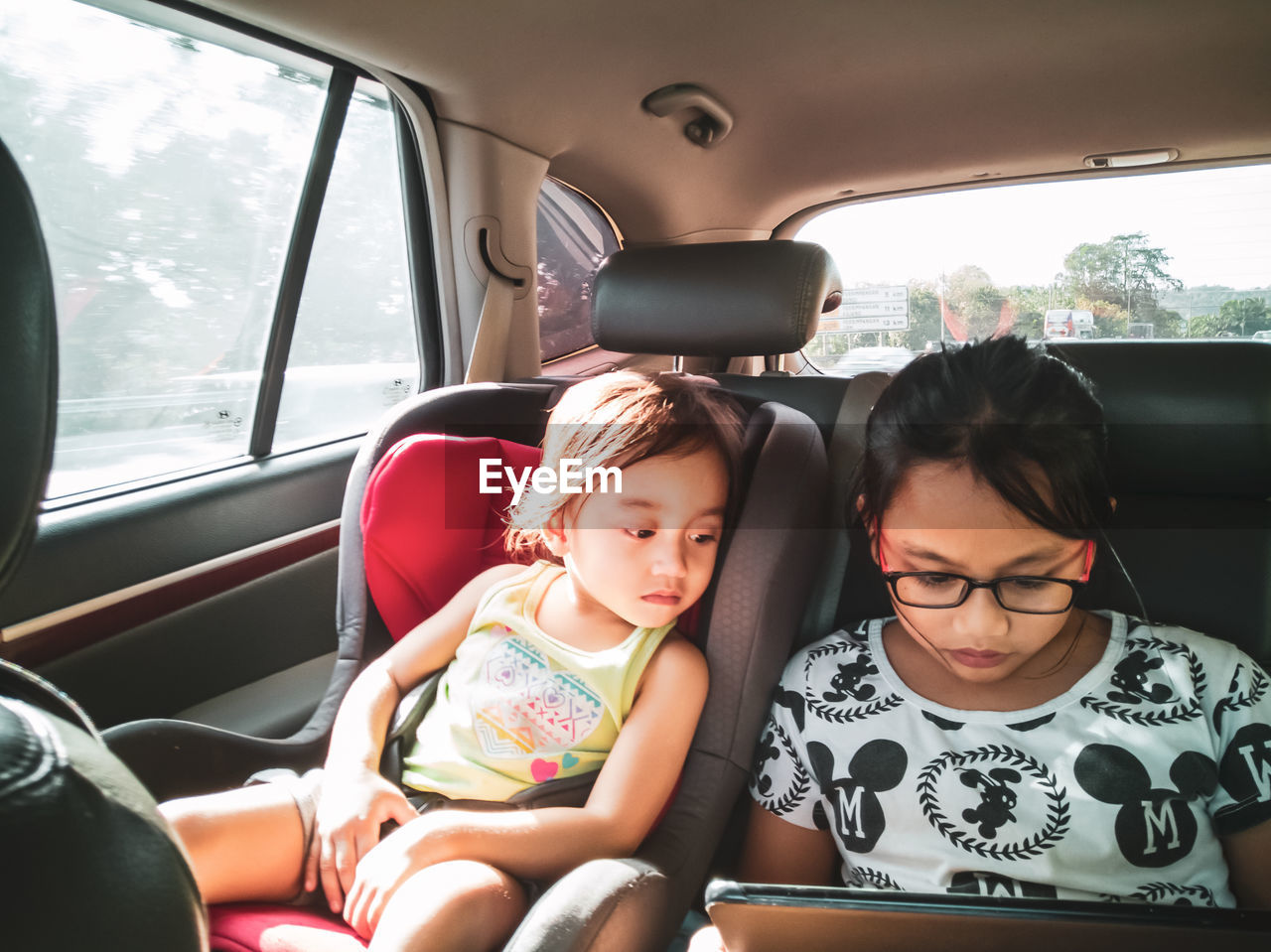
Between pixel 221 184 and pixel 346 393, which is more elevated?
pixel 221 184

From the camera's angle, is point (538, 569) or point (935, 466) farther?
point (538, 569)

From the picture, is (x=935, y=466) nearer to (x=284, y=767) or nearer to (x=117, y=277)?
(x=284, y=767)

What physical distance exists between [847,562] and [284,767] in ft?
3.42

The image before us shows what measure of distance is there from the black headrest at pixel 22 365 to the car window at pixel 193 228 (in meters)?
1.36

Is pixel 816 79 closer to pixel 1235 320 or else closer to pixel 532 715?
pixel 1235 320

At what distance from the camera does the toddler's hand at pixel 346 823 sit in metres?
1.12

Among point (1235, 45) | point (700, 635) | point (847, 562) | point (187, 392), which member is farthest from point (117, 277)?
point (1235, 45)

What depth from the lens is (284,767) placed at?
1416 millimetres

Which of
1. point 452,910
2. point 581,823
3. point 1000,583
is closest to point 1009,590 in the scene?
point 1000,583

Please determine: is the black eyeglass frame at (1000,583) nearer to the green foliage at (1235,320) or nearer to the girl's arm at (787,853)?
the girl's arm at (787,853)

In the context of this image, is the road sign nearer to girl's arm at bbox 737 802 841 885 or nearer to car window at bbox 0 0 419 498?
car window at bbox 0 0 419 498

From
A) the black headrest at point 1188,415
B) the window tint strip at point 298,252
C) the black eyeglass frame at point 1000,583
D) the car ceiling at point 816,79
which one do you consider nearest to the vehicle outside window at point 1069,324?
the car ceiling at point 816,79

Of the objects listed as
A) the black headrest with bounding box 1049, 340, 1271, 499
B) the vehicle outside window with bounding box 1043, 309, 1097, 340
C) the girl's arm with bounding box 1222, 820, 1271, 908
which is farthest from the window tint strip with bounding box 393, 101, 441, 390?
the girl's arm with bounding box 1222, 820, 1271, 908

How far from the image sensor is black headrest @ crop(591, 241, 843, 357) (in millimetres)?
1775
